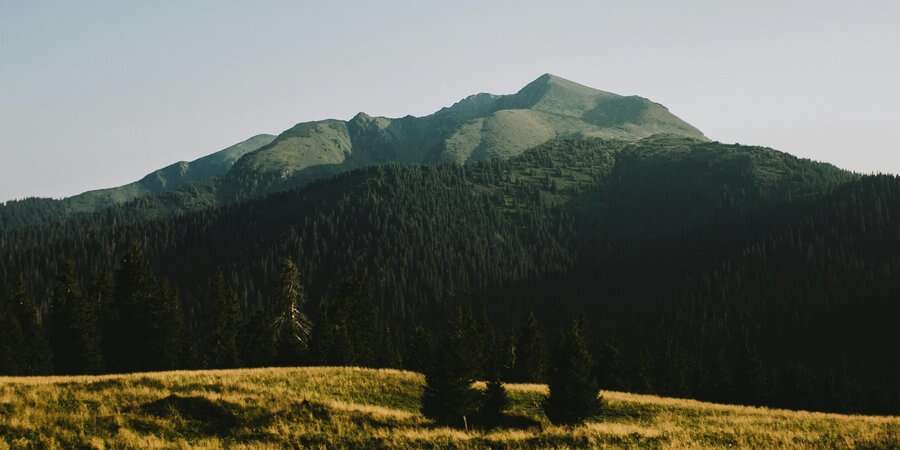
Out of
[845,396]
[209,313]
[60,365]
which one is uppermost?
[209,313]

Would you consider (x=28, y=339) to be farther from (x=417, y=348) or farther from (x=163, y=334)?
(x=417, y=348)

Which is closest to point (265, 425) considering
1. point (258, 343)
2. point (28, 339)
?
point (258, 343)

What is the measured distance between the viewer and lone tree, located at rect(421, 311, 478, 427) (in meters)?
31.3

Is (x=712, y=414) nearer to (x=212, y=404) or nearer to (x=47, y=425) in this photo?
(x=212, y=404)

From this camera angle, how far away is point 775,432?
2888 centimetres

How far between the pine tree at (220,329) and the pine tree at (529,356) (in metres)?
35.7

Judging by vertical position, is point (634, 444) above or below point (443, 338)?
below

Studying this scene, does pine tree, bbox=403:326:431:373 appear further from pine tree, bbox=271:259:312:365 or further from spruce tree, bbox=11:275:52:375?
spruce tree, bbox=11:275:52:375

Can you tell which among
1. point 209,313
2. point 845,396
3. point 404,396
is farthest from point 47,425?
point 845,396

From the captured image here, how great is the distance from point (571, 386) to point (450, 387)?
7.34 m

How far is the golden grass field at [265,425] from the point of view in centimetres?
2255

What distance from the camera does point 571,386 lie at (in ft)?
111

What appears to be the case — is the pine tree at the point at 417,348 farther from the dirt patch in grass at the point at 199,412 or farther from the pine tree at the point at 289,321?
the dirt patch in grass at the point at 199,412

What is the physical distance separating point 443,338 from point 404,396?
10.5 m
